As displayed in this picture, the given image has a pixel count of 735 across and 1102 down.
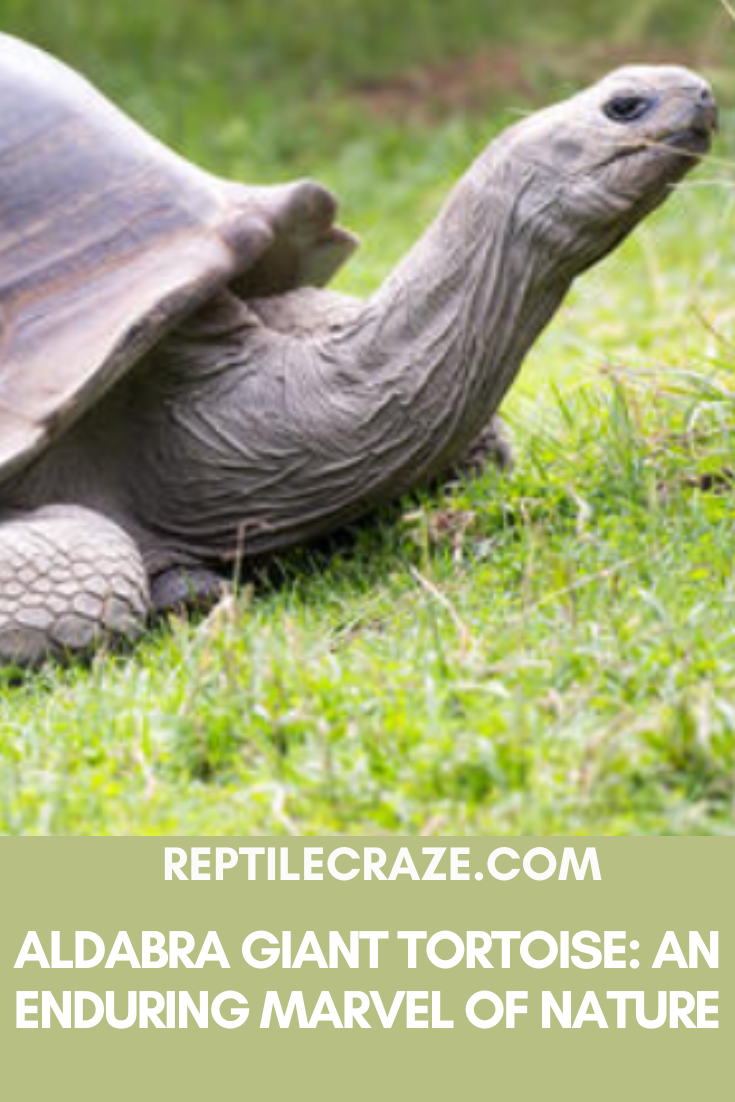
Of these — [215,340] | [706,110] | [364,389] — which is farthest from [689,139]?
[215,340]

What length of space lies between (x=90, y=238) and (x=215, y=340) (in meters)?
0.35

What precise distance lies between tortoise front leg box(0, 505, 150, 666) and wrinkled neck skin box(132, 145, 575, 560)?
0.37 meters

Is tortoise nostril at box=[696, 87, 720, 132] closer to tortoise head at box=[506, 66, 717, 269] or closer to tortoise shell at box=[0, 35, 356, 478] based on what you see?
tortoise head at box=[506, 66, 717, 269]

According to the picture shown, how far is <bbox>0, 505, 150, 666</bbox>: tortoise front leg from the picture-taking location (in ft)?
13.4

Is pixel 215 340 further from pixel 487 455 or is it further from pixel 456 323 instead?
pixel 487 455

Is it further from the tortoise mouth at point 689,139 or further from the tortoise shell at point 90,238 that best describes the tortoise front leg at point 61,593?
the tortoise mouth at point 689,139

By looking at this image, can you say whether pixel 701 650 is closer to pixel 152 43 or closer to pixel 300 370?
pixel 300 370

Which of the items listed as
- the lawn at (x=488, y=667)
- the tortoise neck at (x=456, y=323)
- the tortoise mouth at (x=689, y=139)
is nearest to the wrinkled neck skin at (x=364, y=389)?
the tortoise neck at (x=456, y=323)

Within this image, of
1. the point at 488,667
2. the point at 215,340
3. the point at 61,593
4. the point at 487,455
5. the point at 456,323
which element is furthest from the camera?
the point at 487,455

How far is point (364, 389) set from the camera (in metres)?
4.43

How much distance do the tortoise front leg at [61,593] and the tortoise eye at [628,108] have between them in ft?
4.38

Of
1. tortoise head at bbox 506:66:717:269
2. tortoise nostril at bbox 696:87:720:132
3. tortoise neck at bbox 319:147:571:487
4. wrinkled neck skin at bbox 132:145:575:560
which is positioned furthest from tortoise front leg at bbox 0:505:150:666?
tortoise nostril at bbox 696:87:720:132

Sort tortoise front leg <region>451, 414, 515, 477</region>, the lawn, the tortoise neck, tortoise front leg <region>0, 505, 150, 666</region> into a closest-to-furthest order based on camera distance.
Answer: the lawn → tortoise front leg <region>0, 505, 150, 666</region> → the tortoise neck → tortoise front leg <region>451, 414, 515, 477</region>

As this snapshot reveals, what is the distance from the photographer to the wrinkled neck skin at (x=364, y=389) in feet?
14.3
